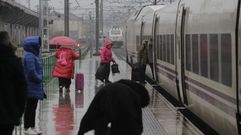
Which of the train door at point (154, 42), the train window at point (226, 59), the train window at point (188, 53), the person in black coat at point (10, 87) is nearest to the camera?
the person in black coat at point (10, 87)

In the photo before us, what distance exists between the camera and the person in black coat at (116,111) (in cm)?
527

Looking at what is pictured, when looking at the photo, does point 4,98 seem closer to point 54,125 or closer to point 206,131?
point 54,125

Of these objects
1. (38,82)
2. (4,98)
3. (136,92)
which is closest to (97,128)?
(136,92)

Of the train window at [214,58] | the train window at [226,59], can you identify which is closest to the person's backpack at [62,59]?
the train window at [214,58]

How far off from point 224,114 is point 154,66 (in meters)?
12.3

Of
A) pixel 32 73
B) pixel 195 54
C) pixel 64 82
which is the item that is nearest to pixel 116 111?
pixel 32 73

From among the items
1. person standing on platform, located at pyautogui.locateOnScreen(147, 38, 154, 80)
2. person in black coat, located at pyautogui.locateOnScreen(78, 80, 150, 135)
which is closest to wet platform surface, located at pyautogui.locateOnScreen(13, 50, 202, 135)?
person standing on platform, located at pyautogui.locateOnScreen(147, 38, 154, 80)

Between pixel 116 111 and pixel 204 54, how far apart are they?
223 inches

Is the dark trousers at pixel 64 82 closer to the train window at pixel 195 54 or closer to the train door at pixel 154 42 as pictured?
the train door at pixel 154 42

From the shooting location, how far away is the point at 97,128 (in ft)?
17.6

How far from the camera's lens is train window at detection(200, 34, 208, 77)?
10.5 m

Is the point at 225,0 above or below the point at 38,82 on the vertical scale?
above

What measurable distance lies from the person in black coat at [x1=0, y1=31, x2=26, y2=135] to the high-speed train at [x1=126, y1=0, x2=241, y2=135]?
8.97 ft

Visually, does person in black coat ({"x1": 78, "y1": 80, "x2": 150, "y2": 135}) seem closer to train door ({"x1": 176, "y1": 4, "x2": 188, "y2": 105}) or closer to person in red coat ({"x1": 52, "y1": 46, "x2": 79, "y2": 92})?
train door ({"x1": 176, "y1": 4, "x2": 188, "y2": 105})
